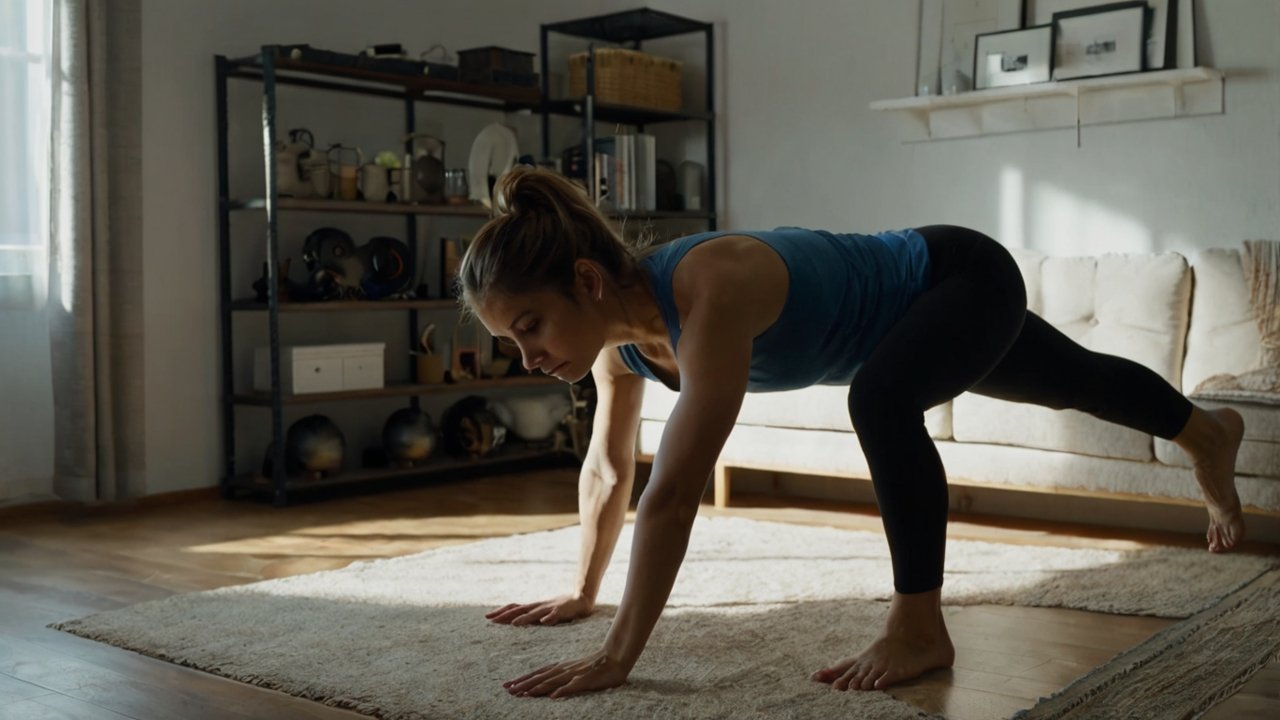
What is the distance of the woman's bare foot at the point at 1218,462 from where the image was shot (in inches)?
104

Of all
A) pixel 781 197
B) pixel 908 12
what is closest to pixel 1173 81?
pixel 908 12

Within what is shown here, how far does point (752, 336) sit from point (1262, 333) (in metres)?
2.29

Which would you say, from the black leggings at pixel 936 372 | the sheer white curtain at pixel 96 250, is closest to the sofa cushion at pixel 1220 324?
the black leggings at pixel 936 372

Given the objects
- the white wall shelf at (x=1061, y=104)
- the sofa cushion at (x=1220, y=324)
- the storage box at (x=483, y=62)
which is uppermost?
the storage box at (x=483, y=62)

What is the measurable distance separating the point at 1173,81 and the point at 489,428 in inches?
101

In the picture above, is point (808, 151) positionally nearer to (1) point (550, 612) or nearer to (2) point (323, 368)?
(2) point (323, 368)

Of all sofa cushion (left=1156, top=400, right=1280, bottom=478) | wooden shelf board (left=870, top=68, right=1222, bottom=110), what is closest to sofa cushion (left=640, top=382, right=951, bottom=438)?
sofa cushion (left=1156, top=400, right=1280, bottom=478)

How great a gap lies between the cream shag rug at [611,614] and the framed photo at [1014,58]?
1767mm

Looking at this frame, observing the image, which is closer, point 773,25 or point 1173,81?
Answer: point 1173,81

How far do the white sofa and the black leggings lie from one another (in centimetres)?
119

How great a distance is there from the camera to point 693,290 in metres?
1.95

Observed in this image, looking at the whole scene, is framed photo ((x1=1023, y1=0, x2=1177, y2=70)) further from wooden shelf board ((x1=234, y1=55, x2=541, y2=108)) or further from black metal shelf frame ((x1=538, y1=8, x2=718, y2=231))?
wooden shelf board ((x1=234, y1=55, x2=541, y2=108))

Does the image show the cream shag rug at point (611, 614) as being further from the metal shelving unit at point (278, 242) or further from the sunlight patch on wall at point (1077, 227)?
the sunlight patch on wall at point (1077, 227)

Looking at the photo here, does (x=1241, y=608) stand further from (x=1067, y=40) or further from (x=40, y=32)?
(x=40, y=32)
